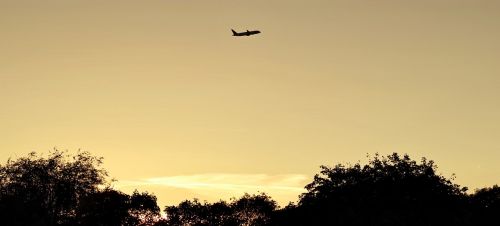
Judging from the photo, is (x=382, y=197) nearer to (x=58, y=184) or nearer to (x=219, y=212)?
(x=58, y=184)

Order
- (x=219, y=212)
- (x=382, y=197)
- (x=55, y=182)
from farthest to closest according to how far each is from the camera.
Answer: (x=219, y=212) < (x=55, y=182) < (x=382, y=197)

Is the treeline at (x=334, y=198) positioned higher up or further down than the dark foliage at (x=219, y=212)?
further down

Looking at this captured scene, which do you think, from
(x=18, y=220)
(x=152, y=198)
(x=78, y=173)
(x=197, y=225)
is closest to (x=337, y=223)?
(x=18, y=220)

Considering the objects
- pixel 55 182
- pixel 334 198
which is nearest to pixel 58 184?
pixel 55 182

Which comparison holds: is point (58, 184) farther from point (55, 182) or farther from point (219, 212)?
point (219, 212)

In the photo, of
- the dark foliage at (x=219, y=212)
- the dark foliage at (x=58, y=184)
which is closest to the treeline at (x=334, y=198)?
the dark foliage at (x=58, y=184)

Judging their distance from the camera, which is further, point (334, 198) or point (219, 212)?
point (219, 212)

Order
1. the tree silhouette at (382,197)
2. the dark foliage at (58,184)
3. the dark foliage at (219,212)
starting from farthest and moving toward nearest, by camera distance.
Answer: the dark foliage at (219,212) < the dark foliage at (58,184) < the tree silhouette at (382,197)

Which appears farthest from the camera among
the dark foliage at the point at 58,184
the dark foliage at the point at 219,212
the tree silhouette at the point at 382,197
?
the dark foliage at the point at 219,212

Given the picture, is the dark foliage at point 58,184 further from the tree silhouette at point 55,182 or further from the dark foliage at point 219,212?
the dark foliage at point 219,212

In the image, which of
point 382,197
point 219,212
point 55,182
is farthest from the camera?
point 219,212

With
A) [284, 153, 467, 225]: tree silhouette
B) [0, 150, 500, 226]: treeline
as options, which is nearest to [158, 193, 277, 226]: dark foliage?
[0, 150, 500, 226]: treeline

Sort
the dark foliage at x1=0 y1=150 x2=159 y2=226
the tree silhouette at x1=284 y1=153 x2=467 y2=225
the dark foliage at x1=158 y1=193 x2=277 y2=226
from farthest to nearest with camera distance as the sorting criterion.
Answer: the dark foliage at x1=158 y1=193 x2=277 y2=226 → the dark foliage at x1=0 y1=150 x2=159 y2=226 → the tree silhouette at x1=284 y1=153 x2=467 y2=225

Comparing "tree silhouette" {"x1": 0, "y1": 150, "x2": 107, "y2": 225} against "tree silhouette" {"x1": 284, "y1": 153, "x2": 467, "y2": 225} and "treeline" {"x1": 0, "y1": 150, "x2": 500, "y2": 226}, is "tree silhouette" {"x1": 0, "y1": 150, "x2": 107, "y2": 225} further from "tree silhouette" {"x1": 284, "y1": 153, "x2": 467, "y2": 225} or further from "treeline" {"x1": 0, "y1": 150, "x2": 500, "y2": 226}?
"tree silhouette" {"x1": 284, "y1": 153, "x2": 467, "y2": 225}
